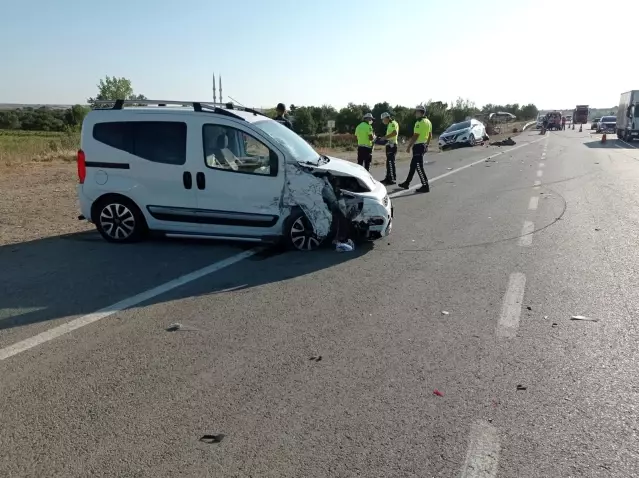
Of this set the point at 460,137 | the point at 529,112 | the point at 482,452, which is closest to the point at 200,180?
the point at 482,452

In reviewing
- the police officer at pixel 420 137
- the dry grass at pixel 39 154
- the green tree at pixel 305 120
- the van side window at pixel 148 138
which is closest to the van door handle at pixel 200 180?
the van side window at pixel 148 138

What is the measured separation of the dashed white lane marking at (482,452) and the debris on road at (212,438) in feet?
4.33

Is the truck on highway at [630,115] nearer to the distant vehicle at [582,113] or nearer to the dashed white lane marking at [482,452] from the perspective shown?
the dashed white lane marking at [482,452]

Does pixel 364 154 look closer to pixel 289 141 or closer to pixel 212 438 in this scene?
pixel 289 141

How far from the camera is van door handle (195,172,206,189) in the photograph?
731 centimetres

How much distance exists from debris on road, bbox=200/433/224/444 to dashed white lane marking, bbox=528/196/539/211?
894 cm

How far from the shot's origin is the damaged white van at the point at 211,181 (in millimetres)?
7180

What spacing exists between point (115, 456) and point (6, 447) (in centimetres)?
64

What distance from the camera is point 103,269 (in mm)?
6555

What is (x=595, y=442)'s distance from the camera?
3004mm

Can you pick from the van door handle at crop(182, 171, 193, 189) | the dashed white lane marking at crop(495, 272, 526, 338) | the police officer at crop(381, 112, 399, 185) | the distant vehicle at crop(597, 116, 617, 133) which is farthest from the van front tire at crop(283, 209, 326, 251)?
the distant vehicle at crop(597, 116, 617, 133)

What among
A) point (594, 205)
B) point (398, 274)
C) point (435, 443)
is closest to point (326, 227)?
point (398, 274)

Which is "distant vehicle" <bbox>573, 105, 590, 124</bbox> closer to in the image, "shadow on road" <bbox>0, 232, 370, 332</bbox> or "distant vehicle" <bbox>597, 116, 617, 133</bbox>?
"distant vehicle" <bbox>597, 116, 617, 133</bbox>

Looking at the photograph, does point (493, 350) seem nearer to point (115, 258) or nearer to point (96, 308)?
point (96, 308)
